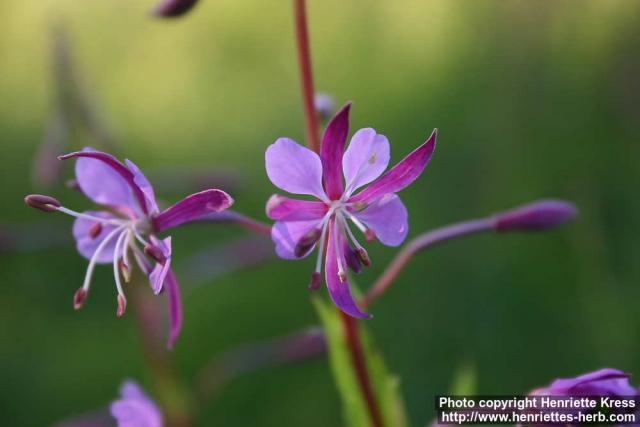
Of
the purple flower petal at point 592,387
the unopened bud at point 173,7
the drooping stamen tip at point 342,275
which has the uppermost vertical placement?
the unopened bud at point 173,7

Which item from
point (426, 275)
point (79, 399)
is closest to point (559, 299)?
point (426, 275)

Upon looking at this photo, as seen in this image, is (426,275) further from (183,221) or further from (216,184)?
(183,221)

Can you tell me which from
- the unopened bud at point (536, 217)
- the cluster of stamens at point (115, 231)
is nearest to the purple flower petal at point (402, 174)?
the cluster of stamens at point (115, 231)

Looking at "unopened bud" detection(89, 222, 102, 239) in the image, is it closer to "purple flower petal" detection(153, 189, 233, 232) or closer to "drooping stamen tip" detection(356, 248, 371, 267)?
"purple flower petal" detection(153, 189, 233, 232)

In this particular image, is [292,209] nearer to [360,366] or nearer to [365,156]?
[365,156]

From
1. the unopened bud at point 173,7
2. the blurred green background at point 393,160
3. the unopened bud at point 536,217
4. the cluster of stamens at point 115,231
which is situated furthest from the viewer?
the blurred green background at point 393,160

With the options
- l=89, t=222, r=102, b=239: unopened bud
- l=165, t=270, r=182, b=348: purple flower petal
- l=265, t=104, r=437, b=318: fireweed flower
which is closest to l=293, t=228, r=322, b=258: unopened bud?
l=265, t=104, r=437, b=318: fireweed flower

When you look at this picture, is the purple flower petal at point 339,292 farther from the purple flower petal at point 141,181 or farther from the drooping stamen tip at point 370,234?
the purple flower petal at point 141,181
